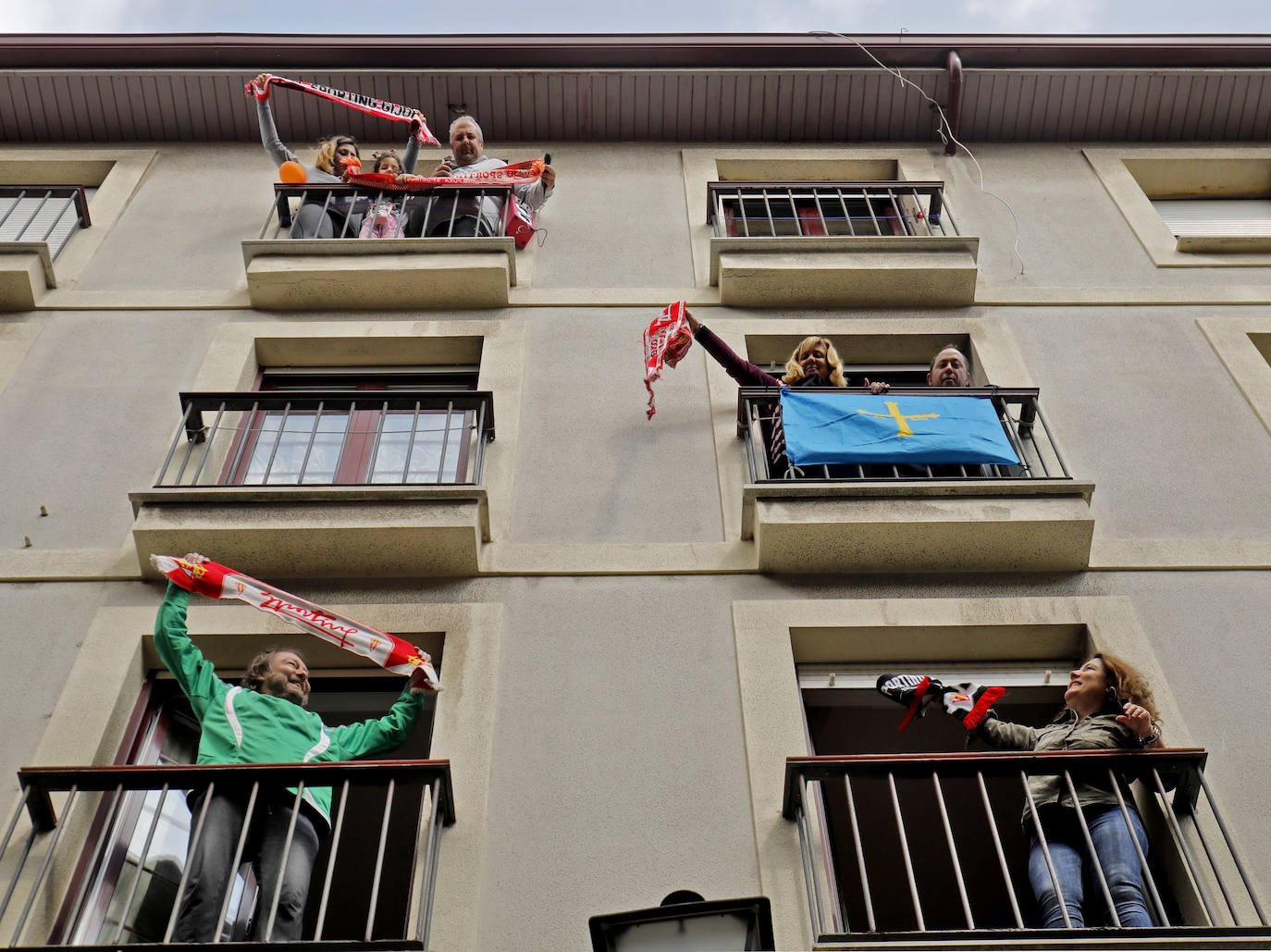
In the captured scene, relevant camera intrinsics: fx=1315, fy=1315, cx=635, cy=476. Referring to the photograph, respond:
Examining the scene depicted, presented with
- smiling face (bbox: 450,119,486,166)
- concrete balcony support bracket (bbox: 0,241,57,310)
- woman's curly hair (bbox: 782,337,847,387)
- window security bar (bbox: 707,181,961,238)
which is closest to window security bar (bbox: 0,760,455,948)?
woman's curly hair (bbox: 782,337,847,387)

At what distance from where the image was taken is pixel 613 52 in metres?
12.3

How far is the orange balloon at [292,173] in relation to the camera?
1084cm

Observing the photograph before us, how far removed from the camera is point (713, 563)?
775cm

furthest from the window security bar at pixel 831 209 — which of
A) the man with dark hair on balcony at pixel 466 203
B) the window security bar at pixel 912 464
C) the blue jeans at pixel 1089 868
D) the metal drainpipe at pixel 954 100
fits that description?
the blue jeans at pixel 1089 868

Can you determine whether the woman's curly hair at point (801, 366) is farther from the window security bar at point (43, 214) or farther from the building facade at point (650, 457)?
the window security bar at point (43, 214)

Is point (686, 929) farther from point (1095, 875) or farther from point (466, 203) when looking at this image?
point (466, 203)

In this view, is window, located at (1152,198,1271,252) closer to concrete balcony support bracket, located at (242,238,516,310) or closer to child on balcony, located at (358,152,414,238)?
concrete balcony support bracket, located at (242,238,516,310)

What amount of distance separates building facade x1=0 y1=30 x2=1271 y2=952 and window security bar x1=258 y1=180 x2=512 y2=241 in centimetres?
46

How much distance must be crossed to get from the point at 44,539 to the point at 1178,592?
6707 millimetres

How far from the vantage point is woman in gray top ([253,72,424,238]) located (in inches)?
411

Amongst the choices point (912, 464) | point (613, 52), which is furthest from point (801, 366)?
point (613, 52)

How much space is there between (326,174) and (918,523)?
242 inches

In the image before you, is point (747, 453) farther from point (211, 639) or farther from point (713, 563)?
point (211, 639)

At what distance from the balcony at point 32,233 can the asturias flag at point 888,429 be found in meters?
5.77
